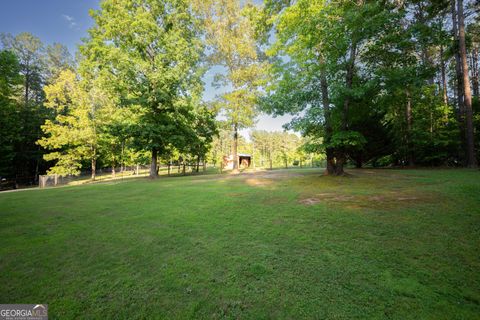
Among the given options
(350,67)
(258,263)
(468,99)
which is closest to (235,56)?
(350,67)

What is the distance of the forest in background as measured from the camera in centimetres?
843

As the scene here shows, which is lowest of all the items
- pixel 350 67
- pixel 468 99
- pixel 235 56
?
pixel 468 99

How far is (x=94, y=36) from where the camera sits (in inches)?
639

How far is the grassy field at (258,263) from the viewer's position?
6.12 ft

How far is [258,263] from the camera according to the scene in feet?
8.62

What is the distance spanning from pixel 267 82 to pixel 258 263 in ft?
33.9

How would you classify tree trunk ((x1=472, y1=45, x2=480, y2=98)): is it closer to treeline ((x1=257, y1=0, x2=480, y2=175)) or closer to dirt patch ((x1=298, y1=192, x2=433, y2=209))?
treeline ((x1=257, y1=0, x2=480, y2=175))

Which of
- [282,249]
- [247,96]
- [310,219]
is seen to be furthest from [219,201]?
[247,96]

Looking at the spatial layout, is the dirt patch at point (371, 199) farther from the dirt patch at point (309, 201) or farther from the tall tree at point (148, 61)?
the tall tree at point (148, 61)

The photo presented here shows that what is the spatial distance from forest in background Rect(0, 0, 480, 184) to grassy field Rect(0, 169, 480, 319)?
5.44 metres

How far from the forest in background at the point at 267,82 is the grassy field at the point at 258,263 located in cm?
544

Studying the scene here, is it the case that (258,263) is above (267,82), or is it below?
below

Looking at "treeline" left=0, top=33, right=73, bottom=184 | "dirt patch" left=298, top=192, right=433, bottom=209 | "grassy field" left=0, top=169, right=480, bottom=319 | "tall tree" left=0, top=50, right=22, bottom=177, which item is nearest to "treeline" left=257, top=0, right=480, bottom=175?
"dirt patch" left=298, top=192, right=433, bottom=209

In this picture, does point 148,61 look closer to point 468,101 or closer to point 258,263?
point 258,263
